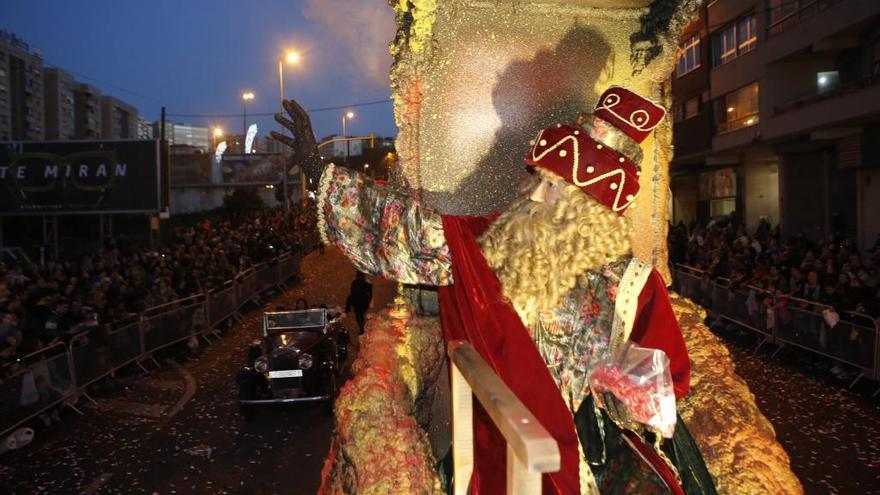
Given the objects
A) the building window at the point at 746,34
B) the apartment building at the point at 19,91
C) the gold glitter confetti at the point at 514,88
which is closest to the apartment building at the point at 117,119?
the apartment building at the point at 19,91

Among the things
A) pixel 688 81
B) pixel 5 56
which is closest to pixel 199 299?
pixel 688 81

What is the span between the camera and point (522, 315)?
253 centimetres

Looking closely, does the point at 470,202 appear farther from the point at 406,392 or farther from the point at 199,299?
the point at 199,299

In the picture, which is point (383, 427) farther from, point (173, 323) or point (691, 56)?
point (691, 56)

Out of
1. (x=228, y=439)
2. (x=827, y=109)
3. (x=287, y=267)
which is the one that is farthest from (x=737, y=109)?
(x=228, y=439)

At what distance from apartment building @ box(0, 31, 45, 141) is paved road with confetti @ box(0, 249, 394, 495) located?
57.6 meters

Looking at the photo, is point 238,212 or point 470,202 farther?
point 238,212

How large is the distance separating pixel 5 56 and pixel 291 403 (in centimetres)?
6218

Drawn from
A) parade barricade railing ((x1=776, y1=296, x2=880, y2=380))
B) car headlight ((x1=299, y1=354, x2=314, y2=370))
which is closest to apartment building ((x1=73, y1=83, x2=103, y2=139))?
car headlight ((x1=299, y1=354, x2=314, y2=370))

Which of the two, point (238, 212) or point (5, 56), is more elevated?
point (5, 56)

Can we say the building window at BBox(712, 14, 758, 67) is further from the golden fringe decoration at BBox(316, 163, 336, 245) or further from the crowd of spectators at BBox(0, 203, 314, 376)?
the golden fringe decoration at BBox(316, 163, 336, 245)

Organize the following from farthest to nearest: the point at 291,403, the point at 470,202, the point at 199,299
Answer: the point at 199,299
the point at 291,403
the point at 470,202

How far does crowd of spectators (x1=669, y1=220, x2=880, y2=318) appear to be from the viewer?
927cm

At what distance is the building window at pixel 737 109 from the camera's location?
2202 centimetres
